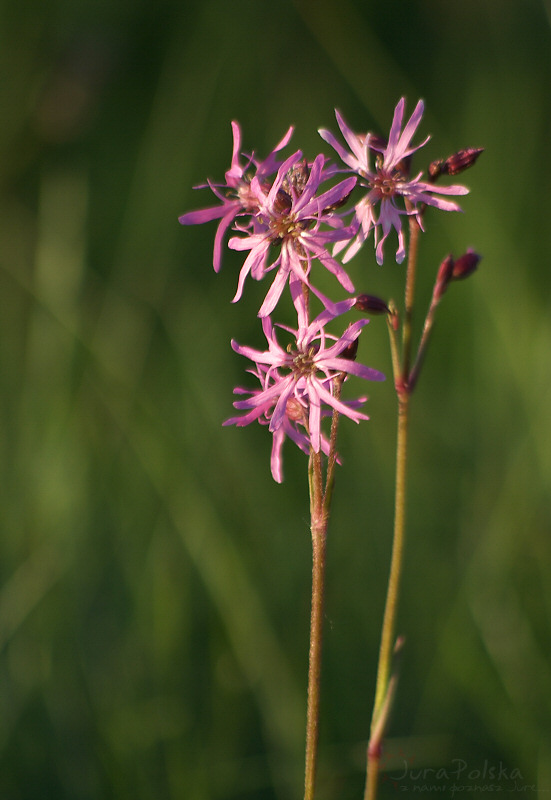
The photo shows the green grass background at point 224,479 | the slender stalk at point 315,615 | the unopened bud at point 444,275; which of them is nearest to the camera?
the slender stalk at point 315,615

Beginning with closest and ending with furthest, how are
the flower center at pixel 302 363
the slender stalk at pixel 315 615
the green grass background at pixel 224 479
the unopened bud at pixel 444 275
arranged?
the slender stalk at pixel 315 615 → the flower center at pixel 302 363 → the unopened bud at pixel 444 275 → the green grass background at pixel 224 479

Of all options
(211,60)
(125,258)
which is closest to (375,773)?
(125,258)

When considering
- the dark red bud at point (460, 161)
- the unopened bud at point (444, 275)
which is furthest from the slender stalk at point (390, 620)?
the dark red bud at point (460, 161)

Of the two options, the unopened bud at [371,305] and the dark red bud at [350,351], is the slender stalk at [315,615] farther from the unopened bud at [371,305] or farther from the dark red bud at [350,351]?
the unopened bud at [371,305]

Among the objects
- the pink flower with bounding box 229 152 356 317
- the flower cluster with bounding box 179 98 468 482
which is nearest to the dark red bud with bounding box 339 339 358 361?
the flower cluster with bounding box 179 98 468 482

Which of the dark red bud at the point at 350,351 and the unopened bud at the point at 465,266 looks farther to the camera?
the unopened bud at the point at 465,266

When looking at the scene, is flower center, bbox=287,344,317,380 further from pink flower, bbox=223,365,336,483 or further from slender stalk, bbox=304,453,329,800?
slender stalk, bbox=304,453,329,800

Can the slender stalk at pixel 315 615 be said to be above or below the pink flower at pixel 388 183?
below

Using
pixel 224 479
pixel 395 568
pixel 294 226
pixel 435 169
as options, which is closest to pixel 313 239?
pixel 294 226
